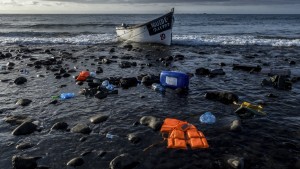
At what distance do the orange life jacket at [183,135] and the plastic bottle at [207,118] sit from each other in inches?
35.2

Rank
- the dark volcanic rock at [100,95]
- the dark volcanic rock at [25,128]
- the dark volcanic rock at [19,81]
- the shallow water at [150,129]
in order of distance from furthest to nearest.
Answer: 1. the dark volcanic rock at [19,81]
2. the dark volcanic rock at [100,95]
3. the dark volcanic rock at [25,128]
4. the shallow water at [150,129]

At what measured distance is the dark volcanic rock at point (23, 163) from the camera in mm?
7152

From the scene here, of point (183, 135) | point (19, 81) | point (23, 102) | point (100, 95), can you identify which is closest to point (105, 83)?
point (100, 95)

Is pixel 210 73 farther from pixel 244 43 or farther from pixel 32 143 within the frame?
pixel 244 43

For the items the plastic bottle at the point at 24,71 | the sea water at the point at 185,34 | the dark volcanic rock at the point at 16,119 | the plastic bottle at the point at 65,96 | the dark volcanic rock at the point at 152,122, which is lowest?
the dark volcanic rock at the point at 16,119

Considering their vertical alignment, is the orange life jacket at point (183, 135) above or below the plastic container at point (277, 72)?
below

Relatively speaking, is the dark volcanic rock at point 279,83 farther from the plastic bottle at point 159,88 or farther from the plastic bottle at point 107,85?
the plastic bottle at point 107,85

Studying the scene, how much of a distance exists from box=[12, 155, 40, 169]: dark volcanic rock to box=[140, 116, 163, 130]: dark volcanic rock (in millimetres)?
3745

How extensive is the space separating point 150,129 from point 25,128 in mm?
3967

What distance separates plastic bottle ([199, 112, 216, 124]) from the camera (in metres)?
9.86

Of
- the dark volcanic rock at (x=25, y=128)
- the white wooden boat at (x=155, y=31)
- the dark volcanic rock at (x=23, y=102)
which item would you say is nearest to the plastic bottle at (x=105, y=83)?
the dark volcanic rock at (x=23, y=102)

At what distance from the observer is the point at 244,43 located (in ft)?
107

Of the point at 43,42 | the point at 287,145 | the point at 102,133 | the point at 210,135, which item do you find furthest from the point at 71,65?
the point at 43,42

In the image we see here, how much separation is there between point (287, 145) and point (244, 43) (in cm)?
2614
